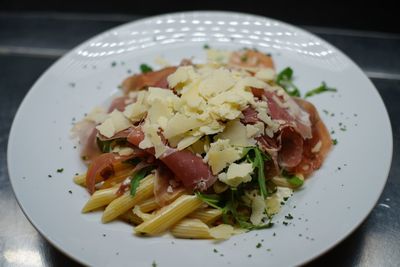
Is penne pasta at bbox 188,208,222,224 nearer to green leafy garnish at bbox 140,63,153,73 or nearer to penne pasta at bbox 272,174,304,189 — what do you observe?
penne pasta at bbox 272,174,304,189

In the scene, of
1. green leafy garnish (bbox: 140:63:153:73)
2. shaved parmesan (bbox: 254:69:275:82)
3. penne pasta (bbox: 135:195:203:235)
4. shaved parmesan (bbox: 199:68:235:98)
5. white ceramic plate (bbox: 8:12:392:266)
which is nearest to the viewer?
white ceramic plate (bbox: 8:12:392:266)

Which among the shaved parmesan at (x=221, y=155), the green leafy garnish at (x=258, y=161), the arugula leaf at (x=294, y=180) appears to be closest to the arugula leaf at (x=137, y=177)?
the shaved parmesan at (x=221, y=155)

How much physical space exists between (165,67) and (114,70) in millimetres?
239

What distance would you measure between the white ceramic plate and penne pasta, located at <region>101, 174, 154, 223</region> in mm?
37

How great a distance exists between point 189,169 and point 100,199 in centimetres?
32

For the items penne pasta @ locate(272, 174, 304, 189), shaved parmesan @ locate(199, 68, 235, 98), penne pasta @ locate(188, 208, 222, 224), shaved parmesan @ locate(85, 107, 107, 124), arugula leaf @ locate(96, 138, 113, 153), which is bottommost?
penne pasta @ locate(188, 208, 222, 224)

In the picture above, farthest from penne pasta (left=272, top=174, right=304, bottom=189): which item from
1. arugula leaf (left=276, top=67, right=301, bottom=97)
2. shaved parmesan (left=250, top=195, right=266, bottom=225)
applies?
arugula leaf (left=276, top=67, right=301, bottom=97)

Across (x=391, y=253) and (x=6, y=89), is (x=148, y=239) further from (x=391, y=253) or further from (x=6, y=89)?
(x=6, y=89)

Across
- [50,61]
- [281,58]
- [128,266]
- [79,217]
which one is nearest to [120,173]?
[79,217]

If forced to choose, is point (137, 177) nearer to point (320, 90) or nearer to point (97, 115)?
point (97, 115)

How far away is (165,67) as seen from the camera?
2229 mm

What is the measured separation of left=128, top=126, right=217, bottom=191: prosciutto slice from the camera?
167 centimetres

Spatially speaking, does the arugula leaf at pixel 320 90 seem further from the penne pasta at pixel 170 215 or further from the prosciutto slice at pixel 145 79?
the penne pasta at pixel 170 215

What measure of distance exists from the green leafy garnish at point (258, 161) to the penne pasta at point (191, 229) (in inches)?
9.4
